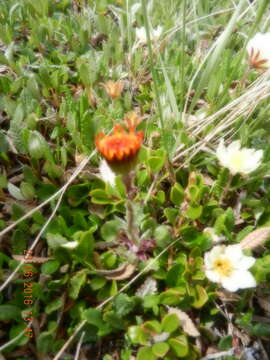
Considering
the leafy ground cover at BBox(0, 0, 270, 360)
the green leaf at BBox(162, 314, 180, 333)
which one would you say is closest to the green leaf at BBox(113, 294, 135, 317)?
the leafy ground cover at BBox(0, 0, 270, 360)

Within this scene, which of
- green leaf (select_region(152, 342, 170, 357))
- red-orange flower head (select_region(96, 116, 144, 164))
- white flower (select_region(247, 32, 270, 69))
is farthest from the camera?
white flower (select_region(247, 32, 270, 69))

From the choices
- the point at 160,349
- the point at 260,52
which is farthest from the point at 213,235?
the point at 260,52

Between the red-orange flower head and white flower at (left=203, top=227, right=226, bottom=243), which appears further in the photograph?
white flower at (left=203, top=227, right=226, bottom=243)

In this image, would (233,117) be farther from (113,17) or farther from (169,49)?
(113,17)

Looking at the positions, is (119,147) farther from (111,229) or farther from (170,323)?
(170,323)

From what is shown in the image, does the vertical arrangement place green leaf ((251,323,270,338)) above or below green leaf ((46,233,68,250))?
below

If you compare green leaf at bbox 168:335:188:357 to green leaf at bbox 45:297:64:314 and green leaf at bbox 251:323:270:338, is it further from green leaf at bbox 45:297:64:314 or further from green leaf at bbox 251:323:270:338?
green leaf at bbox 45:297:64:314

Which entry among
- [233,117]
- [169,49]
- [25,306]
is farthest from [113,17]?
[25,306]
